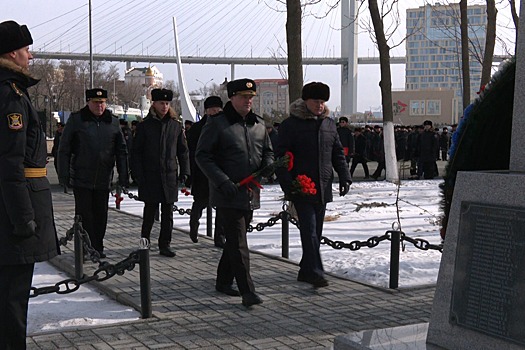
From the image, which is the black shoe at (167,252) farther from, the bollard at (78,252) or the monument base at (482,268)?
the monument base at (482,268)

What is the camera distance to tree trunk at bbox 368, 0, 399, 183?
59.4 ft

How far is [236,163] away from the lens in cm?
620

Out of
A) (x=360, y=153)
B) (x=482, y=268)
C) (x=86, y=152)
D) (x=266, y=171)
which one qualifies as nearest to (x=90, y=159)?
(x=86, y=152)

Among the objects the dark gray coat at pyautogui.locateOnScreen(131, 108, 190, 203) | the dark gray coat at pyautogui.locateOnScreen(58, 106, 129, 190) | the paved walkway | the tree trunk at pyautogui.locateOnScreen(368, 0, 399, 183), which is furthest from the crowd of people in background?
the paved walkway

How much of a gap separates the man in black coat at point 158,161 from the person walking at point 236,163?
2.31 meters

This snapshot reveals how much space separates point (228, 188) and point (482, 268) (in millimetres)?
2597

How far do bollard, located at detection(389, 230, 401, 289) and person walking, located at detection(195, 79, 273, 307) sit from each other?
1.44 meters

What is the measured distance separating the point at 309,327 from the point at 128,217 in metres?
7.62

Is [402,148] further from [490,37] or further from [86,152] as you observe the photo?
[86,152]

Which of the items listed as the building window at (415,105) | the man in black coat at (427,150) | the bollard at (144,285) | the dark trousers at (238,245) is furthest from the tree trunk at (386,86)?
the building window at (415,105)

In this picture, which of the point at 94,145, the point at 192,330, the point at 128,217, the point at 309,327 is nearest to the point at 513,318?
the point at 309,327

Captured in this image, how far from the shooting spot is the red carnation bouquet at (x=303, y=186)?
6.56 metres

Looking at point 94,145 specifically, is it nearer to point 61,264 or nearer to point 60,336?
point 61,264

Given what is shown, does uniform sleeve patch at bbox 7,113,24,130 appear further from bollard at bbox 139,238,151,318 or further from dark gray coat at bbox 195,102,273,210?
dark gray coat at bbox 195,102,273,210
